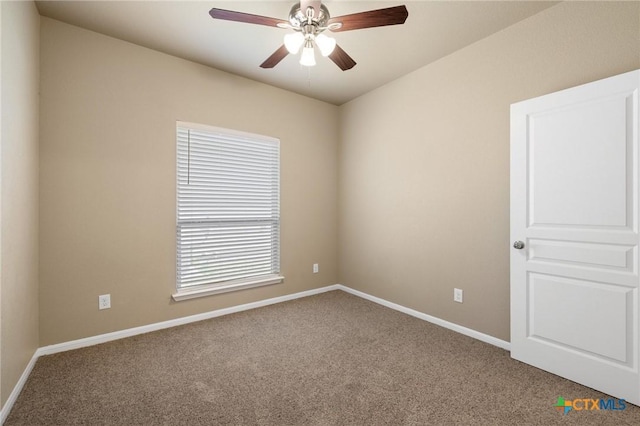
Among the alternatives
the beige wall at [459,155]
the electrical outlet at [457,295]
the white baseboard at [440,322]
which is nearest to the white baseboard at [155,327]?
the white baseboard at [440,322]

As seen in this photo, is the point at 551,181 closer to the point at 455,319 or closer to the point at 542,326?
the point at 542,326

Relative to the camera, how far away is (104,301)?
2656mm

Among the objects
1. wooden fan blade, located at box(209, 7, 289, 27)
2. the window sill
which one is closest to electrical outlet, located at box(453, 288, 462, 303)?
the window sill

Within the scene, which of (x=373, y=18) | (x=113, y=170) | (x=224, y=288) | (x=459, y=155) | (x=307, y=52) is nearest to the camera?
(x=373, y=18)

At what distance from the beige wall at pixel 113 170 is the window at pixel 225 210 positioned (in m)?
0.11

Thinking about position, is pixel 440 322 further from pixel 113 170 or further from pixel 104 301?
pixel 113 170

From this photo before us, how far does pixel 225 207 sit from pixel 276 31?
1.82 m

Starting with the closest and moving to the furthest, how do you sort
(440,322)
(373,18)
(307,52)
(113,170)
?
(373,18), (307,52), (113,170), (440,322)

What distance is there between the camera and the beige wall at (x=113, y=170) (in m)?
2.44

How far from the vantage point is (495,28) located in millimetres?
2508

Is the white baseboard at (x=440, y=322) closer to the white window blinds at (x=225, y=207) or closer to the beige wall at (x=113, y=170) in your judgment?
the white window blinds at (x=225, y=207)

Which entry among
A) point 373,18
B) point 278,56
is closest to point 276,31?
point 278,56

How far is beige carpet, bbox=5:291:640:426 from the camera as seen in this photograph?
1711mm

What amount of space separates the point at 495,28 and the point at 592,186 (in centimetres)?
151
